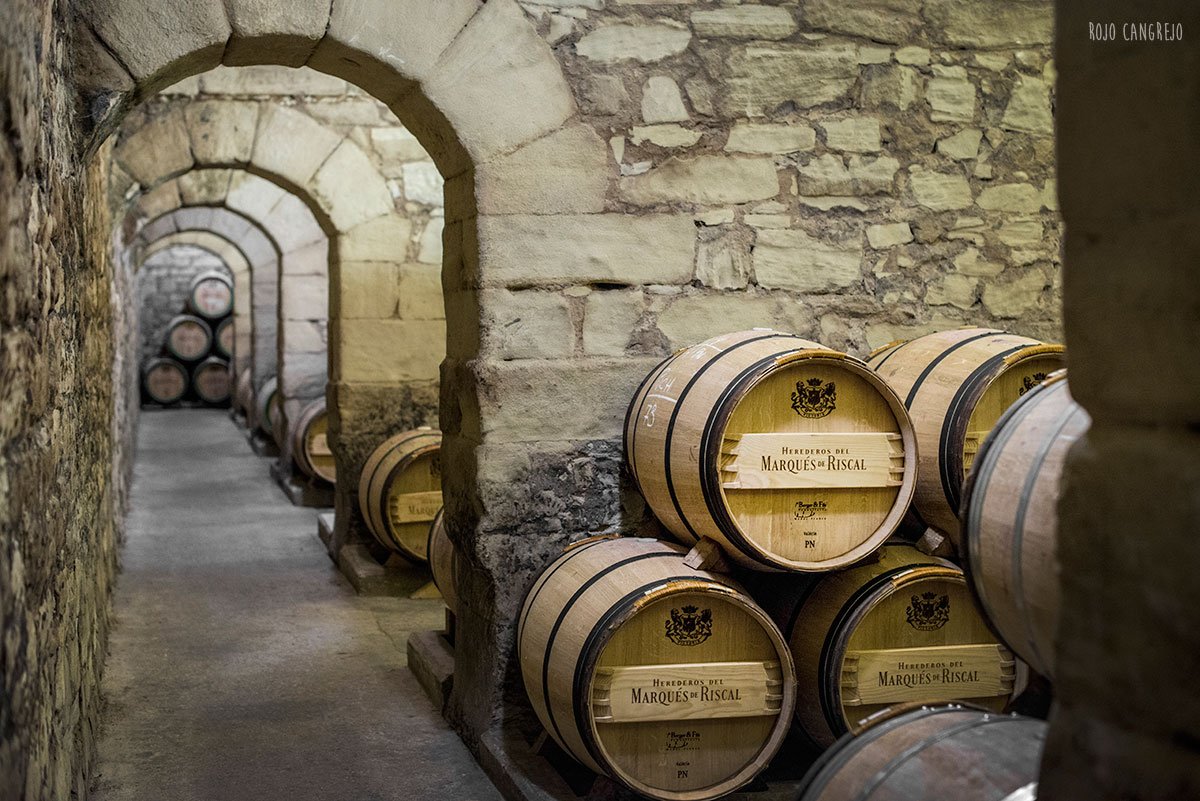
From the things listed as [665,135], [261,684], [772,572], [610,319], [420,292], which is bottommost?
[261,684]

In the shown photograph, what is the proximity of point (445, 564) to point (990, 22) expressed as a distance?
8.58 ft

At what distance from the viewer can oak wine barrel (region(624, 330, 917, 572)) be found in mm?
2832

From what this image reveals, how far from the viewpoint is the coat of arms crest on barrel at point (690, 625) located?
283cm

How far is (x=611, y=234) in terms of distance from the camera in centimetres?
346

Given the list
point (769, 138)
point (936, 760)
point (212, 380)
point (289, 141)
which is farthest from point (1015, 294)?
point (212, 380)

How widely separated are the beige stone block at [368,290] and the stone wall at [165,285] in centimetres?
1343

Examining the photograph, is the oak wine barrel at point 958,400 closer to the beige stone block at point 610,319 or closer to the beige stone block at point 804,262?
the beige stone block at point 804,262

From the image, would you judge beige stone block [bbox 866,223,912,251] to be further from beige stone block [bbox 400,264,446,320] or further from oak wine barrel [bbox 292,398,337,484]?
oak wine barrel [bbox 292,398,337,484]

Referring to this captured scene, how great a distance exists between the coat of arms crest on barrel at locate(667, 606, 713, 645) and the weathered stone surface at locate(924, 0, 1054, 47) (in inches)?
83.9

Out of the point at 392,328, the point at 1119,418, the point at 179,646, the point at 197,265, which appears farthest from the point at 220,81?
the point at 197,265

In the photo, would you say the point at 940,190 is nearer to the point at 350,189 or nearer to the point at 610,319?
the point at 610,319

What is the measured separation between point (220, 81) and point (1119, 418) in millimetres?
6341

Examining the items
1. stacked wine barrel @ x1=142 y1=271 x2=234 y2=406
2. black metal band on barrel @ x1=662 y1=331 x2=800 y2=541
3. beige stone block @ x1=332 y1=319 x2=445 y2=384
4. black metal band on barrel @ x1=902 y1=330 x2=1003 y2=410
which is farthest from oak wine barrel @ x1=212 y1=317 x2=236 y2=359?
black metal band on barrel @ x1=902 y1=330 x2=1003 y2=410

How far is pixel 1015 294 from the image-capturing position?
3.84 m
